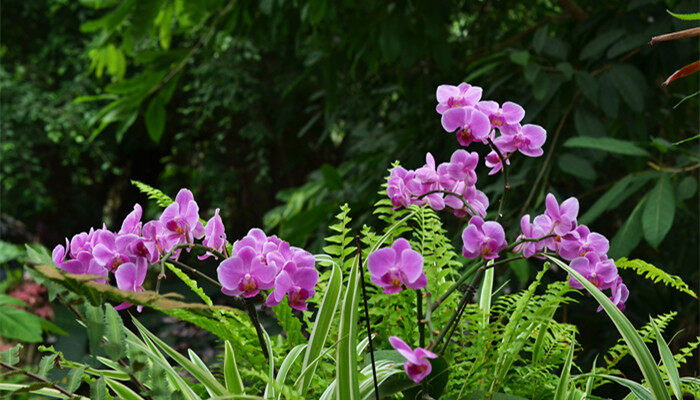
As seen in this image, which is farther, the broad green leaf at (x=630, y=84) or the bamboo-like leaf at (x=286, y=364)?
the broad green leaf at (x=630, y=84)

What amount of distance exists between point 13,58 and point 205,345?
3203mm

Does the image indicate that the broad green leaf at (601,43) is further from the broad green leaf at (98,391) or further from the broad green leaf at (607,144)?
the broad green leaf at (98,391)

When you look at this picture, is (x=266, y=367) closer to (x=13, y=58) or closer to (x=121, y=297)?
(x=121, y=297)

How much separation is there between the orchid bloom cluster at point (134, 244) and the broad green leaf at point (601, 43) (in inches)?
47.7

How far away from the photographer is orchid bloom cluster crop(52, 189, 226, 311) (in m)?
0.49

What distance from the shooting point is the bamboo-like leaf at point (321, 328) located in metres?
0.51

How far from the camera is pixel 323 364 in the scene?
58 cm

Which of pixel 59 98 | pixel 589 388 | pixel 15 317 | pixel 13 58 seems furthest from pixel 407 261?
pixel 13 58

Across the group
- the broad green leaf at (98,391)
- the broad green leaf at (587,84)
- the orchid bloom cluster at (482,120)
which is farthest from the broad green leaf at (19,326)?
the broad green leaf at (587,84)

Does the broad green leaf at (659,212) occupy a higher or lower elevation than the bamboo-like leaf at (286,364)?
lower

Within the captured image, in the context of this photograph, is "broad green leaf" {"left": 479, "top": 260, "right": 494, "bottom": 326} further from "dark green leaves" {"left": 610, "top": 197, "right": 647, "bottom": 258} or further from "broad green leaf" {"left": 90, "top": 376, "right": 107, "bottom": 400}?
"dark green leaves" {"left": 610, "top": 197, "right": 647, "bottom": 258}

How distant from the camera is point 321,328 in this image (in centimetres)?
54

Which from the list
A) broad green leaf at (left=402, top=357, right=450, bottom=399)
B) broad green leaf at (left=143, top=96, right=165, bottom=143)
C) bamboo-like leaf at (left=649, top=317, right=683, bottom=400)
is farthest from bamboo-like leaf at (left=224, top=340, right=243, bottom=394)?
broad green leaf at (left=143, top=96, right=165, bottom=143)

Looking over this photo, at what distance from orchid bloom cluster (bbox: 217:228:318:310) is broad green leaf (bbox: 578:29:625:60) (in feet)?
3.91
